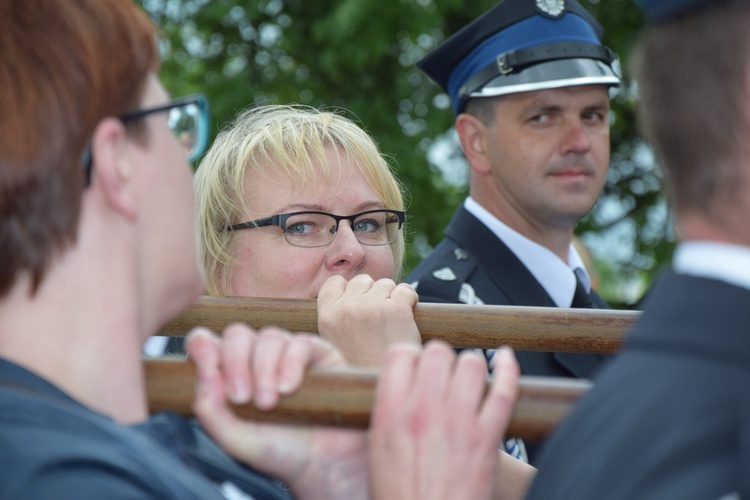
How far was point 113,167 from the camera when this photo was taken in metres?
1.59

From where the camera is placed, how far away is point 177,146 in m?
1.70

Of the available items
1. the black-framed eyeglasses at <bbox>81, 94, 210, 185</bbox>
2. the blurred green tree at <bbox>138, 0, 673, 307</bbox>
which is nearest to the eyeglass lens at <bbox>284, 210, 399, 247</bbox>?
the black-framed eyeglasses at <bbox>81, 94, 210, 185</bbox>

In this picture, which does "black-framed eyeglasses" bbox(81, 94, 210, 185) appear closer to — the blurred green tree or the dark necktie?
the dark necktie

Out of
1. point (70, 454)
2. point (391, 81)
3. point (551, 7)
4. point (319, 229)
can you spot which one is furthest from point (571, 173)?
point (391, 81)

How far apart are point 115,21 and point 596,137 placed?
2.74m

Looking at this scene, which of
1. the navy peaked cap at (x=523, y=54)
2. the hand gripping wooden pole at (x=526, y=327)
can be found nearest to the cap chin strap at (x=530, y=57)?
the navy peaked cap at (x=523, y=54)

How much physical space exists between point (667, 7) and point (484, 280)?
2195 millimetres

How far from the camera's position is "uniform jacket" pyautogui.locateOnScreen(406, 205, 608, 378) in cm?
335

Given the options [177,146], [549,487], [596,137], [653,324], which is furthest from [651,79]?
[596,137]

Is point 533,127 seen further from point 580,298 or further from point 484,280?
point 484,280

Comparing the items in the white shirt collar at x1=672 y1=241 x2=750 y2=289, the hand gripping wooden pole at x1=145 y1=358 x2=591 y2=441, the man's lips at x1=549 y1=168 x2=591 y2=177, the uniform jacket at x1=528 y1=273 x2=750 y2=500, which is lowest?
the man's lips at x1=549 y1=168 x2=591 y2=177

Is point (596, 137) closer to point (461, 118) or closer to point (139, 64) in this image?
point (461, 118)

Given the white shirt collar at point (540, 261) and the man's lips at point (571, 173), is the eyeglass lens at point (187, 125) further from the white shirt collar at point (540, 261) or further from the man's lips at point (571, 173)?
the man's lips at point (571, 173)

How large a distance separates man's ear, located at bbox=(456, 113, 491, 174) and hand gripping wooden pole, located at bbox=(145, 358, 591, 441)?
8.08 feet
